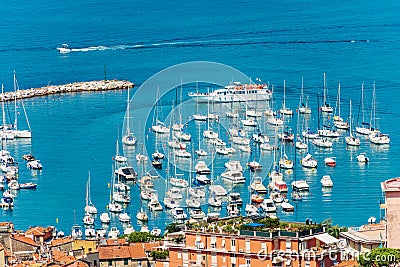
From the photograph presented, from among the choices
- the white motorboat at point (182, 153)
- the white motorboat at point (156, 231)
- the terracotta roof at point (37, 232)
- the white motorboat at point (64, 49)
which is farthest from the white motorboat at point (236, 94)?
the terracotta roof at point (37, 232)

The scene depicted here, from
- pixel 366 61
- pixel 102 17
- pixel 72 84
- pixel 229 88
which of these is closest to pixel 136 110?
pixel 229 88

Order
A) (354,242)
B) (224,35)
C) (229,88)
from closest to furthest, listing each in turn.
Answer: (354,242)
(229,88)
(224,35)

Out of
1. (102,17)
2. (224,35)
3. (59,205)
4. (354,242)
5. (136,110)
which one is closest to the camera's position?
(354,242)

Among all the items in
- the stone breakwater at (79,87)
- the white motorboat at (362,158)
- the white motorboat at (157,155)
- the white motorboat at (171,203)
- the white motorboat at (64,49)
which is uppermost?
the white motorboat at (64,49)

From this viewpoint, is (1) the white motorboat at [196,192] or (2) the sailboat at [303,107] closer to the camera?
(1) the white motorboat at [196,192]

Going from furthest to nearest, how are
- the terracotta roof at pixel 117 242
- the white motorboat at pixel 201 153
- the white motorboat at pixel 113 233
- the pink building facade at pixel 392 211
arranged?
1. the white motorboat at pixel 201 153
2. the white motorboat at pixel 113 233
3. the terracotta roof at pixel 117 242
4. the pink building facade at pixel 392 211

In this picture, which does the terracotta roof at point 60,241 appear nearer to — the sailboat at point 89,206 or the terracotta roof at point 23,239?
the terracotta roof at point 23,239

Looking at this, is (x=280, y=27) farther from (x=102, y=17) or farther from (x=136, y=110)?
(x=136, y=110)
